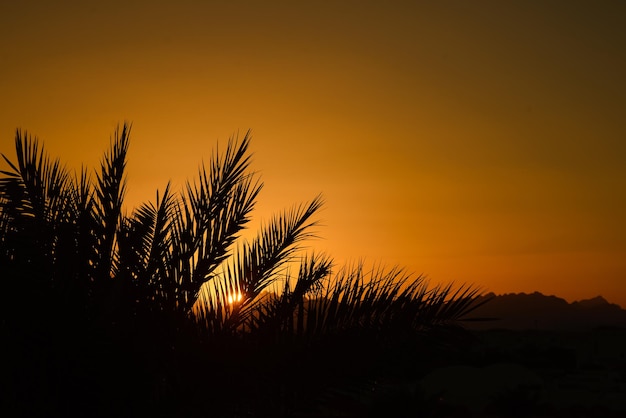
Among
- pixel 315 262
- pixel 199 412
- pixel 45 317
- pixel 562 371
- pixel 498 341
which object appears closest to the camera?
pixel 45 317

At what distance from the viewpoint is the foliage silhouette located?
5930 millimetres

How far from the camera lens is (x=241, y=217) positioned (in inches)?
308

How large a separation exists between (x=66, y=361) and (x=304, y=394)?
2045 millimetres

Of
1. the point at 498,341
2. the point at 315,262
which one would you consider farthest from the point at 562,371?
the point at 315,262

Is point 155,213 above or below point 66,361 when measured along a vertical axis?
above

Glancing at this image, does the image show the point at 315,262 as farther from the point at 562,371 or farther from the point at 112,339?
the point at 562,371

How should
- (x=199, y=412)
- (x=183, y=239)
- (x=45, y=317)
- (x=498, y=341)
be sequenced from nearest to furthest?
(x=45, y=317) < (x=199, y=412) < (x=183, y=239) < (x=498, y=341)

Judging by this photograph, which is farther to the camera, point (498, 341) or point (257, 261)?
point (498, 341)

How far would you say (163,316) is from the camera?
6656 mm

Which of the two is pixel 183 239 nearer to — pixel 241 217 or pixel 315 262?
pixel 241 217

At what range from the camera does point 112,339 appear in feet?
19.7

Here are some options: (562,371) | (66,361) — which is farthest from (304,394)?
(562,371)

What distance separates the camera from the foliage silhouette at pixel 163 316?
5.93 m

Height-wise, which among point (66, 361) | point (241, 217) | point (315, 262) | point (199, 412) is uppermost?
point (241, 217)
